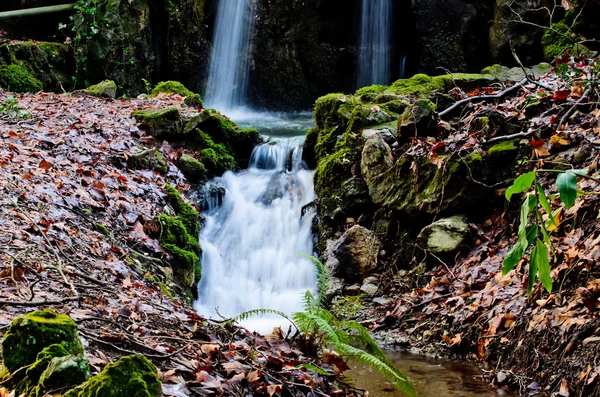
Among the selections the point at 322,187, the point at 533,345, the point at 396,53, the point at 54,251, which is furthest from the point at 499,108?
the point at 396,53

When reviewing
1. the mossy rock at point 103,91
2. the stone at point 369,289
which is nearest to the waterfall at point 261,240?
the stone at point 369,289

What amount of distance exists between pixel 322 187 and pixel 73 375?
20.7ft

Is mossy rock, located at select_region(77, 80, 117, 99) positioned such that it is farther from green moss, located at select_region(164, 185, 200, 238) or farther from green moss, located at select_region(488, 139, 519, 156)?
green moss, located at select_region(488, 139, 519, 156)

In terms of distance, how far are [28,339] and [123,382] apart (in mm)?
498

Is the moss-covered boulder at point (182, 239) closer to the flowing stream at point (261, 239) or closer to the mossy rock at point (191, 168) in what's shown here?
the flowing stream at point (261, 239)

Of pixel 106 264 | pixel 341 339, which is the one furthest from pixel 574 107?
pixel 106 264

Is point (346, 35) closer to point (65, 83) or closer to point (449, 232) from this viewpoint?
point (65, 83)

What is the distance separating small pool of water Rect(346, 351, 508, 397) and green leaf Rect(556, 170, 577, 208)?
262 cm

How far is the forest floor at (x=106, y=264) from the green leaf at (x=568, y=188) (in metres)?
1.91

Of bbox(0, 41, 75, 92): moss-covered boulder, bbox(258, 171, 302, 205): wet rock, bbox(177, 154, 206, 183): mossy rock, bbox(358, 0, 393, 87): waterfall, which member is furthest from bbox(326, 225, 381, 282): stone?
bbox(358, 0, 393, 87): waterfall

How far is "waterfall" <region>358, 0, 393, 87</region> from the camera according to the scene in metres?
16.0

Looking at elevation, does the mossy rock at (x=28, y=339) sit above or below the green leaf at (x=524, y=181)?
below

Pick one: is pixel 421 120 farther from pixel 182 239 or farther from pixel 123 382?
pixel 123 382

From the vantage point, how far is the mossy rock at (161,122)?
8859mm
